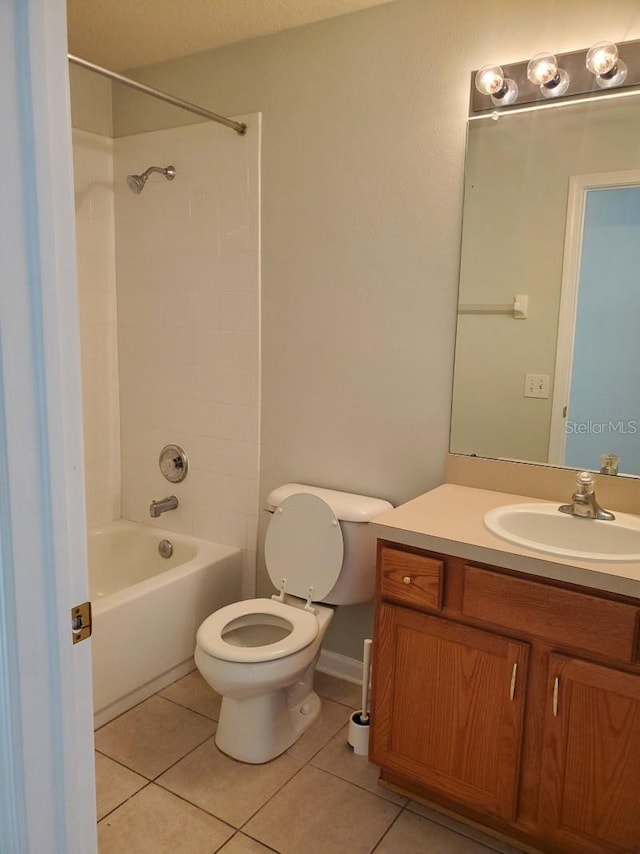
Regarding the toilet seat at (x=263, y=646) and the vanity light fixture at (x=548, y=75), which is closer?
the vanity light fixture at (x=548, y=75)

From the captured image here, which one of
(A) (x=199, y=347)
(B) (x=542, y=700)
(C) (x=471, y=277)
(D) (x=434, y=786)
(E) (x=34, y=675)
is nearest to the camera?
(E) (x=34, y=675)

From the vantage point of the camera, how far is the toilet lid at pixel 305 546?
92.0 inches

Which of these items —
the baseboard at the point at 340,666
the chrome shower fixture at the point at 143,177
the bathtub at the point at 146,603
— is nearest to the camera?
the bathtub at the point at 146,603

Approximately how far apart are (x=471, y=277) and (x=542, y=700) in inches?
50.9

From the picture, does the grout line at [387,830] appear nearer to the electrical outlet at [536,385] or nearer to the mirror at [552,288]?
the mirror at [552,288]

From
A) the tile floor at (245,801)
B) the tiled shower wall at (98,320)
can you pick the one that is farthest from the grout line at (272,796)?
the tiled shower wall at (98,320)

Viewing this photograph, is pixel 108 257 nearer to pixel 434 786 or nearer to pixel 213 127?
pixel 213 127

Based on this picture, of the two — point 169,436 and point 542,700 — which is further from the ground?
point 169,436

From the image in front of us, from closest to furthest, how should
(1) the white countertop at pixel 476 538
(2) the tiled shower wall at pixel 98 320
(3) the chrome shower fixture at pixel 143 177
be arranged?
(1) the white countertop at pixel 476 538
(3) the chrome shower fixture at pixel 143 177
(2) the tiled shower wall at pixel 98 320

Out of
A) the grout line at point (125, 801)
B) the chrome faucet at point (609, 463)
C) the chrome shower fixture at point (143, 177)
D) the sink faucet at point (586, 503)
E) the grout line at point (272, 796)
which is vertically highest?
the chrome shower fixture at point (143, 177)

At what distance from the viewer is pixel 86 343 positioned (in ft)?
9.77

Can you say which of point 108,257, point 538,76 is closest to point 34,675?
point 538,76

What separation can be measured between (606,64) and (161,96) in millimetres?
1455

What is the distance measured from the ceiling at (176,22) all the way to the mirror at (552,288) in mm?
751
